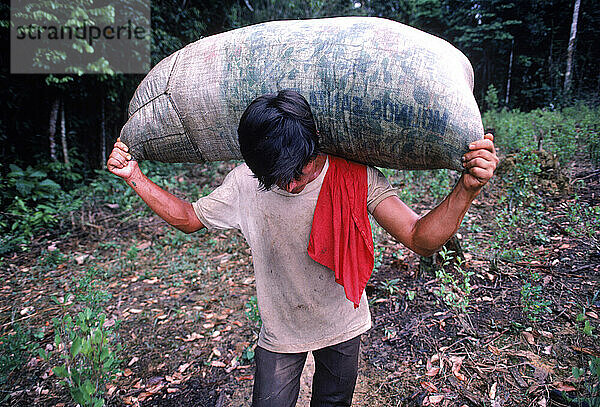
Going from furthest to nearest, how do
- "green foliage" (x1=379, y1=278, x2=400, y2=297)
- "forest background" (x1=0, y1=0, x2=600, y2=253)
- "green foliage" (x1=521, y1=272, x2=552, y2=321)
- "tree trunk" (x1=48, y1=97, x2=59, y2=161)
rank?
1. "tree trunk" (x1=48, y1=97, x2=59, y2=161)
2. "forest background" (x1=0, y1=0, x2=600, y2=253)
3. "green foliage" (x1=379, y1=278, x2=400, y2=297)
4. "green foliage" (x1=521, y1=272, x2=552, y2=321)

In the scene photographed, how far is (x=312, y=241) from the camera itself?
5.03ft

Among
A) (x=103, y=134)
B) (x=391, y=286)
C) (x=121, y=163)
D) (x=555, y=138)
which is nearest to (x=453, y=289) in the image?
(x=391, y=286)

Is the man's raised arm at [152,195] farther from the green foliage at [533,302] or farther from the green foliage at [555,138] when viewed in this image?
the green foliage at [555,138]

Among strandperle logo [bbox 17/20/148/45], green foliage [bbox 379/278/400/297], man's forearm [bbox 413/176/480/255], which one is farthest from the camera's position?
strandperle logo [bbox 17/20/148/45]

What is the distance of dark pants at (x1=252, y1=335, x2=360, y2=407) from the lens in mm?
1605

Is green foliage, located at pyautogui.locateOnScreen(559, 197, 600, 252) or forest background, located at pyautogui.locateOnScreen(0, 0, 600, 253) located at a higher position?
forest background, located at pyautogui.locateOnScreen(0, 0, 600, 253)

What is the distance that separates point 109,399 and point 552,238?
14.8 feet

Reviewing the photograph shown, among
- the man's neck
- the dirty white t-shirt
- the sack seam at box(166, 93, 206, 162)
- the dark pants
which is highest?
the sack seam at box(166, 93, 206, 162)

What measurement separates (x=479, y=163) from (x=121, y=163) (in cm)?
153

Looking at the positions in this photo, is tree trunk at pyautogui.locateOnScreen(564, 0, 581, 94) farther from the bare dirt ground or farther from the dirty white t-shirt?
the dirty white t-shirt

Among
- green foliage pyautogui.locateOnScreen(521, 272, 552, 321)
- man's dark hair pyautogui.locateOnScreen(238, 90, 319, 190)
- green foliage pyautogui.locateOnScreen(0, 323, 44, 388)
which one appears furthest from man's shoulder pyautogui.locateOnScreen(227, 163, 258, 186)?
green foliage pyautogui.locateOnScreen(521, 272, 552, 321)

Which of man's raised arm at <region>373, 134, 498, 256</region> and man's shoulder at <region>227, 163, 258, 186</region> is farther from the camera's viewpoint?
man's shoulder at <region>227, 163, 258, 186</region>

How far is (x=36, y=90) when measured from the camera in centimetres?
650

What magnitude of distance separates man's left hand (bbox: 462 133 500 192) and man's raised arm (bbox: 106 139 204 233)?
120 centimetres
